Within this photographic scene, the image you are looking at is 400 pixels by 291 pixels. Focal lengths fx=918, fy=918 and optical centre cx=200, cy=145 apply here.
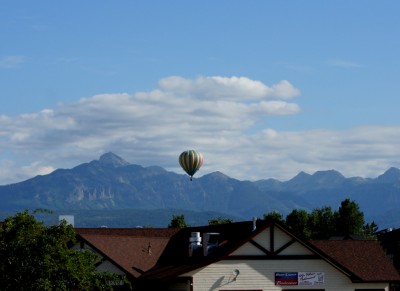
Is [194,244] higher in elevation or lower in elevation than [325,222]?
lower

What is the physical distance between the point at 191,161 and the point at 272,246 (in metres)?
59.2

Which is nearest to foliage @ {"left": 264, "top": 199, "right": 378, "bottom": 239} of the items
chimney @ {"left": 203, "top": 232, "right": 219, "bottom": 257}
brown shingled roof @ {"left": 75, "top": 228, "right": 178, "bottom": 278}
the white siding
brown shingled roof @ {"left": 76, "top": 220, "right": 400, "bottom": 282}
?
brown shingled roof @ {"left": 76, "top": 220, "right": 400, "bottom": 282}

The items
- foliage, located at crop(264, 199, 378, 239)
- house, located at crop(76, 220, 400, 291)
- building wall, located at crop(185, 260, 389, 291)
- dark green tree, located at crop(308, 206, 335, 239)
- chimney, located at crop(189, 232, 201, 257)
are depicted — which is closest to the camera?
building wall, located at crop(185, 260, 389, 291)

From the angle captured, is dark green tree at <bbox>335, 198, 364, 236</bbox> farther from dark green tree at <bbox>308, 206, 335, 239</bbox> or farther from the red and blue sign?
the red and blue sign

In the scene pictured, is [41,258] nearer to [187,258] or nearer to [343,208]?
[187,258]

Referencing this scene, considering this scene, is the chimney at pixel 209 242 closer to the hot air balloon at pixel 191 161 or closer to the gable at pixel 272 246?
the gable at pixel 272 246

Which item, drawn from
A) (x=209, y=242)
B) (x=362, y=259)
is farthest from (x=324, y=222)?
(x=209, y=242)

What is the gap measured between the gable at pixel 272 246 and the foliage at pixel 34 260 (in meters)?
15.9

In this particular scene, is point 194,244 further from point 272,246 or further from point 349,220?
point 349,220

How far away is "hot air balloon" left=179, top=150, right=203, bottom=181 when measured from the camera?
369ft

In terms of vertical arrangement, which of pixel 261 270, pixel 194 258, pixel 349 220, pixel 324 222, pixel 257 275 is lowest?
pixel 257 275

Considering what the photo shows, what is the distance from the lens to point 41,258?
38.8 meters

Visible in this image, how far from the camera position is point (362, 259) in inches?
2356

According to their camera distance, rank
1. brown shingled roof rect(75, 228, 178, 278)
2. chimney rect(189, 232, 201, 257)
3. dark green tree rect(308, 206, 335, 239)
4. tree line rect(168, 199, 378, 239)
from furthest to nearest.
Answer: dark green tree rect(308, 206, 335, 239), tree line rect(168, 199, 378, 239), chimney rect(189, 232, 201, 257), brown shingled roof rect(75, 228, 178, 278)
